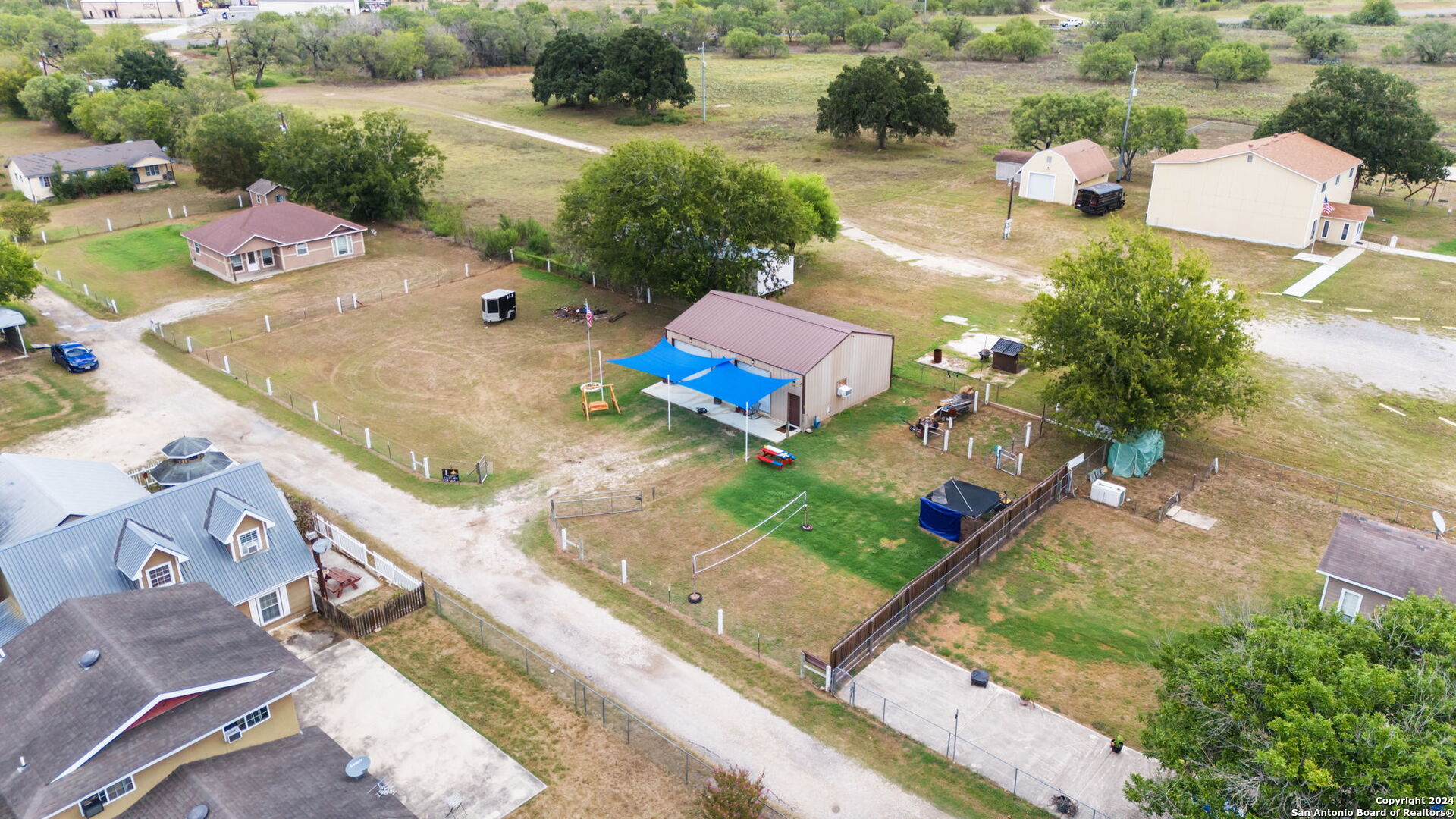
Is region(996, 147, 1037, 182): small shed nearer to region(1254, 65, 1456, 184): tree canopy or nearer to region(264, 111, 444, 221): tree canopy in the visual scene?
region(1254, 65, 1456, 184): tree canopy

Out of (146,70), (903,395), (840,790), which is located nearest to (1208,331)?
(903,395)

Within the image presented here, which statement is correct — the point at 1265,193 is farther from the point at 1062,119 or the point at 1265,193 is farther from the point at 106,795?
the point at 106,795

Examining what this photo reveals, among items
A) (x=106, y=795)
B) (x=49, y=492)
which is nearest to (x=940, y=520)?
(x=106, y=795)

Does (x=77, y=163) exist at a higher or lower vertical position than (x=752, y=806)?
higher

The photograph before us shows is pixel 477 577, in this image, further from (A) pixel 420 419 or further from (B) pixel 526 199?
(B) pixel 526 199

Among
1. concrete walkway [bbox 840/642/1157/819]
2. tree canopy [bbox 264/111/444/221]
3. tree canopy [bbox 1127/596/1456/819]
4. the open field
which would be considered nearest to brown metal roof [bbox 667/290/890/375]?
concrete walkway [bbox 840/642/1157/819]

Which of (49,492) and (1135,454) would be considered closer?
(49,492)
